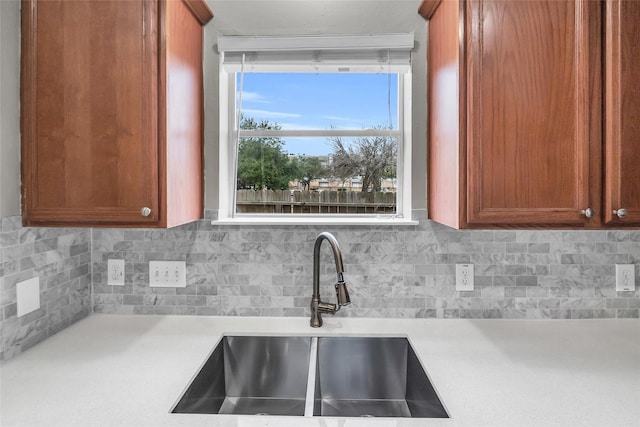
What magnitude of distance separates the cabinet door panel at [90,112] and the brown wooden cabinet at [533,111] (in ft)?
3.60

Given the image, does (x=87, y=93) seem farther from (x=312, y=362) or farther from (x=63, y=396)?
(x=312, y=362)

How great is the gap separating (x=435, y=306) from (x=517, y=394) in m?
0.60

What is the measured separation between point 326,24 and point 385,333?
1.37 meters

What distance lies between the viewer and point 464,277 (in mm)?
1599

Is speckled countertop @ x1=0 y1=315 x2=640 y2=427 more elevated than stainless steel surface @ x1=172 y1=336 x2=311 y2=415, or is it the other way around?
speckled countertop @ x1=0 y1=315 x2=640 y2=427

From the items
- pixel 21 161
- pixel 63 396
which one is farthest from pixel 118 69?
pixel 63 396

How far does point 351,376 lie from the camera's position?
4.70 ft

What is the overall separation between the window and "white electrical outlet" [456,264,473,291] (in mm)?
378

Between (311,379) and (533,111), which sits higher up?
(533,111)

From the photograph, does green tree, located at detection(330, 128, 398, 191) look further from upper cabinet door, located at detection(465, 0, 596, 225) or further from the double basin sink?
the double basin sink

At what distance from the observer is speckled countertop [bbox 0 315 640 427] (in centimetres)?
91

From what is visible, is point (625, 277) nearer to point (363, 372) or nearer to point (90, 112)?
point (363, 372)

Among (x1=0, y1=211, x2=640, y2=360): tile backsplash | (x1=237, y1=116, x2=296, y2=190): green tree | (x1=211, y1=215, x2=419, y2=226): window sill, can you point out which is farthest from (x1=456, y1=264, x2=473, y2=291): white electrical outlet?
(x1=237, y1=116, x2=296, y2=190): green tree

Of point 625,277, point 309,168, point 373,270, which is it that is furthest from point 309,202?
point 625,277
